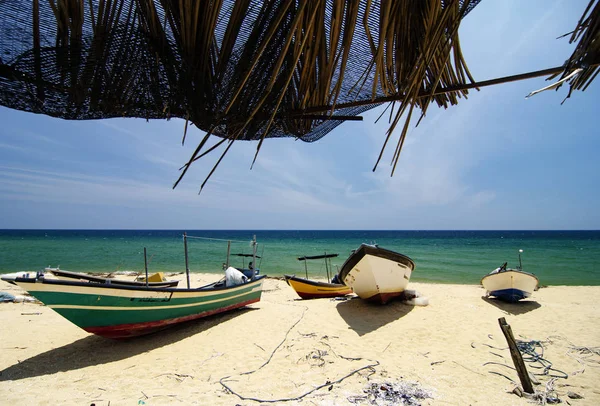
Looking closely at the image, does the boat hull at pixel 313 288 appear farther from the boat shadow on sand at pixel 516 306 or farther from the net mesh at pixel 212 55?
the net mesh at pixel 212 55

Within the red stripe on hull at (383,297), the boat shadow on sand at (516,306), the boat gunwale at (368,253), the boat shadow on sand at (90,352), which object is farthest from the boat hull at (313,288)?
the boat shadow on sand at (516,306)

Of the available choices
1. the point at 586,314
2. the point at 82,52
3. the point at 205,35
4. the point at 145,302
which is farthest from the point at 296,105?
the point at 586,314

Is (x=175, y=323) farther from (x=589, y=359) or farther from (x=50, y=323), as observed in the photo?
(x=589, y=359)

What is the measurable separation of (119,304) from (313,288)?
692cm

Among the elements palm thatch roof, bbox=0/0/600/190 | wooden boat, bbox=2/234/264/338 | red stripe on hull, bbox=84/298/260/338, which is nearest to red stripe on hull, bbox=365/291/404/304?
wooden boat, bbox=2/234/264/338

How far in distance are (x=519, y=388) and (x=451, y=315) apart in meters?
3.78

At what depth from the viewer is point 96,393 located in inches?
176

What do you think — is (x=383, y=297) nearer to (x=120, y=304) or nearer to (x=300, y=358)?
(x=300, y=358)

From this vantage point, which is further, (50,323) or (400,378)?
(50,323)

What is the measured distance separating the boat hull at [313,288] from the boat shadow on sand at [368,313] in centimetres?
159

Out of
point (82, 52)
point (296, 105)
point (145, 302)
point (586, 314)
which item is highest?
point (82, 52)

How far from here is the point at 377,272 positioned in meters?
8.40

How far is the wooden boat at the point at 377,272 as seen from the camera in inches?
327

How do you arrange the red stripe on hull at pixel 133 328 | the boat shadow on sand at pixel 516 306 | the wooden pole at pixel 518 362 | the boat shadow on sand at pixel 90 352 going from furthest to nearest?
the boat shadow on sand at pixel 516 306, the red stripe on hull at pixel 133 328, the boat shadow on sand at pixel 90 352, the wooden pole at pixel 518 362
